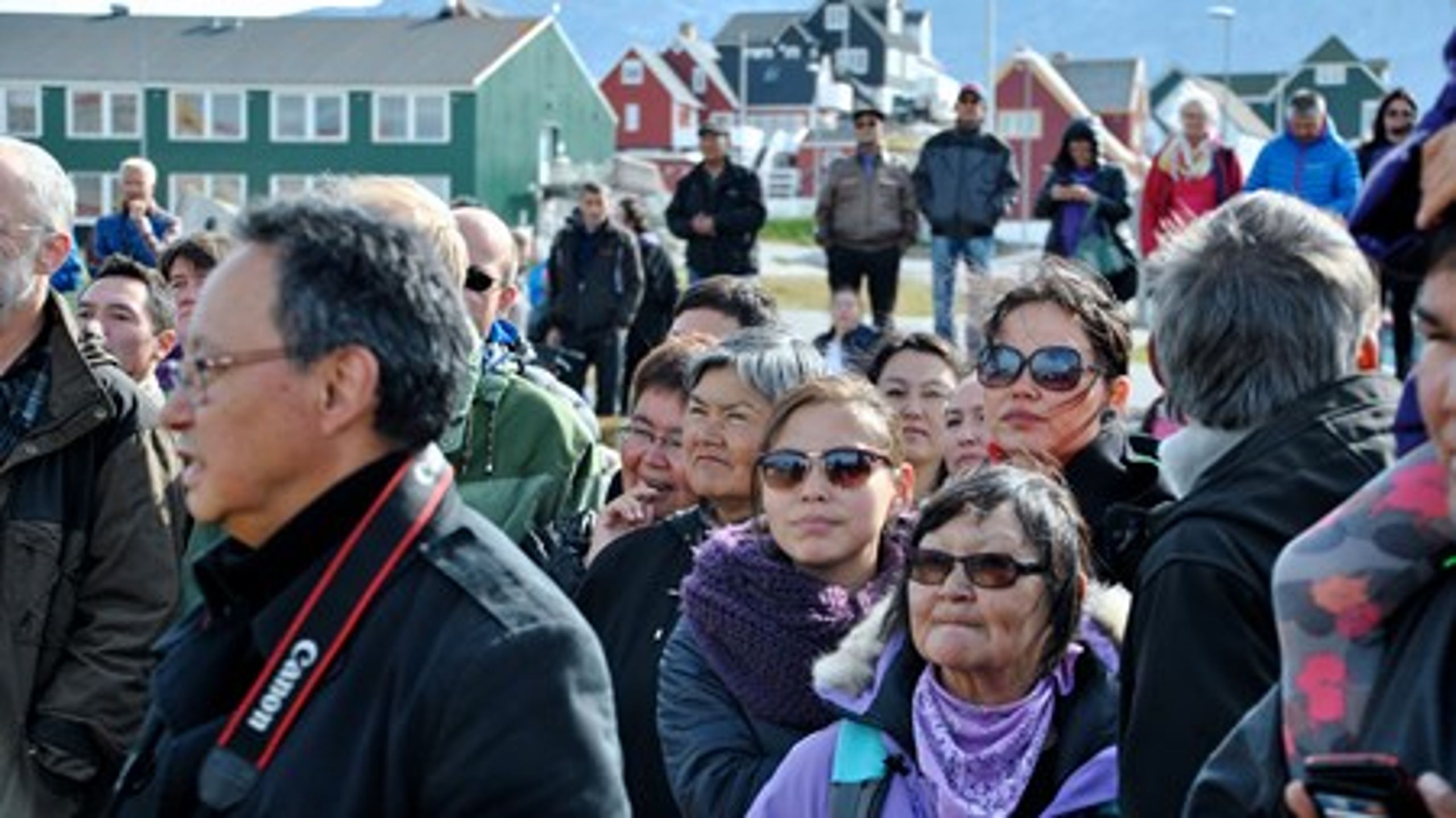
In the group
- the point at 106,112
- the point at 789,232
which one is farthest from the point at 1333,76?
the point at 106,112

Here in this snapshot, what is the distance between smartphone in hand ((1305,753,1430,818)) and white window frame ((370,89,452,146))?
70119 mm

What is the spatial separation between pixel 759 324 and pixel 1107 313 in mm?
2265

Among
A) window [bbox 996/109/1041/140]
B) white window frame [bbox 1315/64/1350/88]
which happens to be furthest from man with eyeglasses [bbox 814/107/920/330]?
white window frame [bbox 1315/64/1350/88]

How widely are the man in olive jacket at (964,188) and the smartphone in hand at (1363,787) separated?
13.3 meters

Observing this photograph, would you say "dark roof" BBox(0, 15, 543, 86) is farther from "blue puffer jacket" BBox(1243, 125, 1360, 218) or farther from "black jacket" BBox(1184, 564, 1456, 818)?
"black jacket" BBox(1184, 564, 1456, 818)

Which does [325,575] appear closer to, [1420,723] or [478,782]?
[478,782]

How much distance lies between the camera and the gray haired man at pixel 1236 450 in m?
3.42

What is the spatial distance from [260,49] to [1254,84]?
62.1 metres

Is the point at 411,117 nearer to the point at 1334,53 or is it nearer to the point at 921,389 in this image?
the point at 1334,53

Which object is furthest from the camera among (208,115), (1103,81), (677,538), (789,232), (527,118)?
(1103,81)

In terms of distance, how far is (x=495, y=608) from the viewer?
9.93 ft

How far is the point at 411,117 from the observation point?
239 feet

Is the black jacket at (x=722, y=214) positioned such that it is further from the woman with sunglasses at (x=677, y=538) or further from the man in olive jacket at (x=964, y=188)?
the woman with sunglasses at (x=677, y=538)

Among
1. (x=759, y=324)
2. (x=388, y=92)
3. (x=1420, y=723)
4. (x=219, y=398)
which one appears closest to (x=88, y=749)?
(x=219, y=398)
